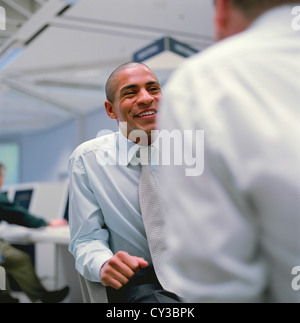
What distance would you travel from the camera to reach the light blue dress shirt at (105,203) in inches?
48.3

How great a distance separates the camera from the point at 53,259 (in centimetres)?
330

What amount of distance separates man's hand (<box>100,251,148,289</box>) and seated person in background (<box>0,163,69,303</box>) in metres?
2.31

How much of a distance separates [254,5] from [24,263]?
3.40 metres

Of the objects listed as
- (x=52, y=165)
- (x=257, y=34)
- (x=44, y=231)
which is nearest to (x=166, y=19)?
(x=44, y=231)

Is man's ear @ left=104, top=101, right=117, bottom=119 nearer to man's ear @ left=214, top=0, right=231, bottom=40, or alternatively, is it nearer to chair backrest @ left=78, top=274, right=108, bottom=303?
chair backrest @ left=78, top=274, right=108, bottom=303

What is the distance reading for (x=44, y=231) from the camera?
3359 mm

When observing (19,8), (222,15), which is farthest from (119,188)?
(19,8)

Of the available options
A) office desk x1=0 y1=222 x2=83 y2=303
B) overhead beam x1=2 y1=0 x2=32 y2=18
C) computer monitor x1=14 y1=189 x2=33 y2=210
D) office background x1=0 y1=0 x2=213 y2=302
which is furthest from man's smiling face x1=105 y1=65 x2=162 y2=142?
overhead beam x1=2 y1=0 x2=32 y2=18

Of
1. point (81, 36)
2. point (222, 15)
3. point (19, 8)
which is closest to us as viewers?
point (222, 15)

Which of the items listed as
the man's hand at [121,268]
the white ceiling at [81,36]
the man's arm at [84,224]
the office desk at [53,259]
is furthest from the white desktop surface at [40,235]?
the man's hand at [121,268]

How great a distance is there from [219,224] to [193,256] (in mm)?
57

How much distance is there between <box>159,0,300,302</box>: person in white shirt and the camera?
50 centimetres

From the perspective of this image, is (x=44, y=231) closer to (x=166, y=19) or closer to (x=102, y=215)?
(x=102, y=215)

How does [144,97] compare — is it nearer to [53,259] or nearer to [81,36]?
[53,259]
